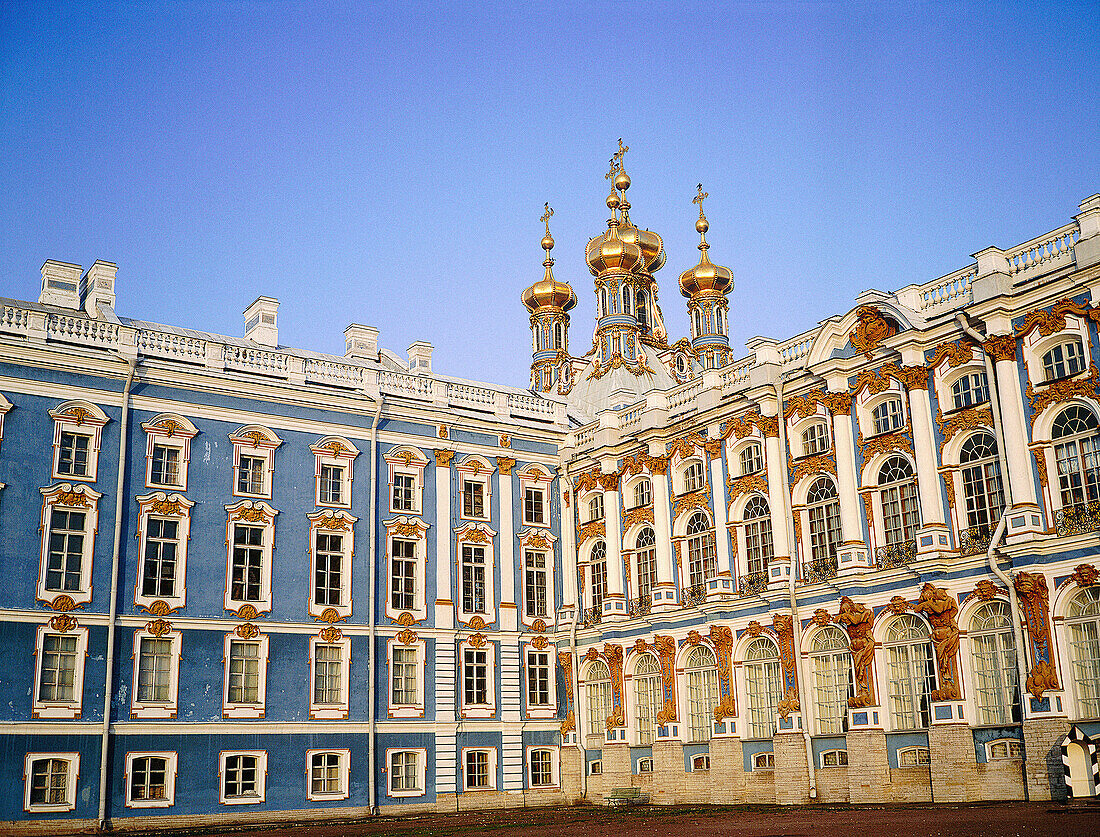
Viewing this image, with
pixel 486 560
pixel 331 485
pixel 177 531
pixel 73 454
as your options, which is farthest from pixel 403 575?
pixel 73 454

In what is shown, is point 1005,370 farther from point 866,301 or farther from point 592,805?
point 592,805

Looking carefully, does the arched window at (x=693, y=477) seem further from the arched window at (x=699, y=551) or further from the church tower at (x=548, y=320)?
the church tower at (x=548, y=320)

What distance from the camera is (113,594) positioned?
97.7ft

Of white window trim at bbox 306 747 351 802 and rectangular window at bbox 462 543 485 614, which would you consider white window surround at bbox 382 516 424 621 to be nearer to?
rectangular window at bbox 462 543 485 614

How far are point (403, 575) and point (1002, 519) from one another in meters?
17.6

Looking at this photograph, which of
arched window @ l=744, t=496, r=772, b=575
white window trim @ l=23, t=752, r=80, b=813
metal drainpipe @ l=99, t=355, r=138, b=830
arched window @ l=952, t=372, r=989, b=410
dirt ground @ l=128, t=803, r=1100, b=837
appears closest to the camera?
dirt ground @ l=128, t=803, r=1100, b=837

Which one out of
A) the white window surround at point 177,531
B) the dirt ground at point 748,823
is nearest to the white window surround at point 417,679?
the dirt ground at point 748,823

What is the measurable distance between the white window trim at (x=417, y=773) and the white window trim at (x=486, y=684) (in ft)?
6.06

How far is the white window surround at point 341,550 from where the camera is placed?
3319cm

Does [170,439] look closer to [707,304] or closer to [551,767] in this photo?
[551,767]

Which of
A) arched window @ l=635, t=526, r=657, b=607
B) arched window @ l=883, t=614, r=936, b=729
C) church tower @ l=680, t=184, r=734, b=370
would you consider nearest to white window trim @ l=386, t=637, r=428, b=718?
arched window @ l=635, t=526, r=657, b=607

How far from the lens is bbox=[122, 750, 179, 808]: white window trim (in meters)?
28.9

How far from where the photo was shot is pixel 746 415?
3294cm

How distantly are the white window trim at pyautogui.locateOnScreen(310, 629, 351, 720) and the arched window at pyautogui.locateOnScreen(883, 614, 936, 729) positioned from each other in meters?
15.2
